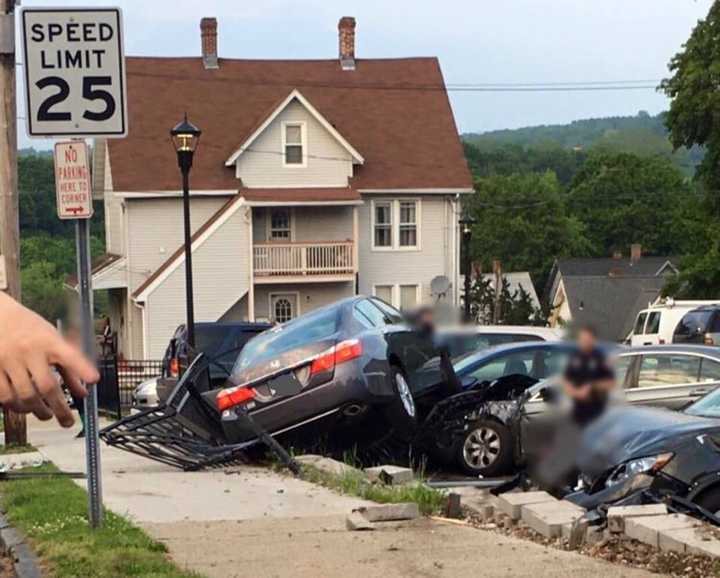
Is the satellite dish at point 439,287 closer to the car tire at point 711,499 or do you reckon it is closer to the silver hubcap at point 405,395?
the car tire at point 711,499

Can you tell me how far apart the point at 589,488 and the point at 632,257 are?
4.34m

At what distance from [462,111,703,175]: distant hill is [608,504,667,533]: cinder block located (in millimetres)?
3780

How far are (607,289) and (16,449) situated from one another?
13.8 m

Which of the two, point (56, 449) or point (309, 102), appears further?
point (309, 102)

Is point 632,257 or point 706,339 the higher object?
point 632,257

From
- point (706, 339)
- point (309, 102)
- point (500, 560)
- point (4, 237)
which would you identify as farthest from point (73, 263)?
point (309, 102)

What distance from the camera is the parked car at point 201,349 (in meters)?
16.6

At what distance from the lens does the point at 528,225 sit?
4.41 metres

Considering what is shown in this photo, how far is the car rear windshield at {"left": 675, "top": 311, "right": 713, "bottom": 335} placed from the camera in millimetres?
7008

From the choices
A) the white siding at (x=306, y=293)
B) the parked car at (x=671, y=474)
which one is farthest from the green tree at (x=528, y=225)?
the white siding at (x=306, y=293)

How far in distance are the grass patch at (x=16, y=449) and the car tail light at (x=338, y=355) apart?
667 cm

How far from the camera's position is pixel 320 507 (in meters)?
9.54

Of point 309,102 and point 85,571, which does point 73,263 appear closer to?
point 85,571

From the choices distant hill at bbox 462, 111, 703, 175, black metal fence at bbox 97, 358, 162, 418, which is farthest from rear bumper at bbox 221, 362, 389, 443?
distant hill at bbox 462, 111, 703, 175
